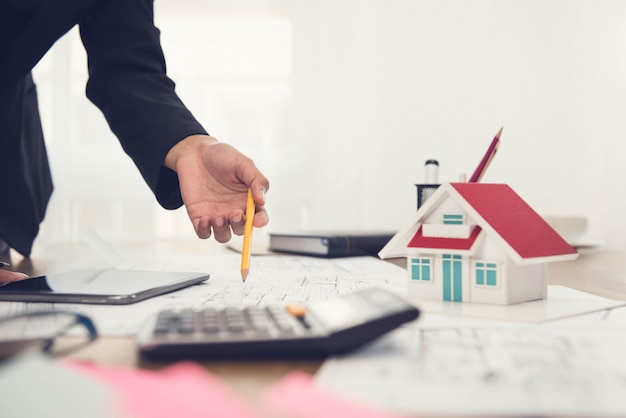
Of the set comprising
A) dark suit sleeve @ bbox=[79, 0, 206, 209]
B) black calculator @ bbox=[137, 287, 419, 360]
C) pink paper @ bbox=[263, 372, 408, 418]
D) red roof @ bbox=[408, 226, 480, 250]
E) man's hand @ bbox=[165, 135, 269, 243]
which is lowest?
pink paper @ bbox=[263, 372, 408, 418]

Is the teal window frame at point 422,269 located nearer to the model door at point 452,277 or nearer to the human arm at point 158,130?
the model door at point 452,277

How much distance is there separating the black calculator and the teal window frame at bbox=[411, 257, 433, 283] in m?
0.19

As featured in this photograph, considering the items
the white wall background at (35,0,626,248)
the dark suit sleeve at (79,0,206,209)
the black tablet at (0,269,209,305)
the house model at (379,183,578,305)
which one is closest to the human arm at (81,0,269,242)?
the dark suit sleeve at (79,0,206,209)

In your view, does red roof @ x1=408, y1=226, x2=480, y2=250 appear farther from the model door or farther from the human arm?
the human arm

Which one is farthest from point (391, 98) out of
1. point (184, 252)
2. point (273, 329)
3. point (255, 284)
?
point (273, 329)

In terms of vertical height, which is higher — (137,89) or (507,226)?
(137,89)

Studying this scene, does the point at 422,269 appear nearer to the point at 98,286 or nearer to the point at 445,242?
the point at 445,242

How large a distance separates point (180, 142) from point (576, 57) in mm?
1671

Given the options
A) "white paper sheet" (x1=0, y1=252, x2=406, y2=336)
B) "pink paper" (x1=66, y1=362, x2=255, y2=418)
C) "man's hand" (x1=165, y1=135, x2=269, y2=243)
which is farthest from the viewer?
"man's hand" (x1=165, y1=135, x2=269, y2=243)

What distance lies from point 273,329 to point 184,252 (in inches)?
37.0

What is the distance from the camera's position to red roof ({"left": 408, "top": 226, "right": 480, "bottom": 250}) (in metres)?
0.56

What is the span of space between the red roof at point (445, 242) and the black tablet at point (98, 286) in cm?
29

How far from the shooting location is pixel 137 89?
0.93m

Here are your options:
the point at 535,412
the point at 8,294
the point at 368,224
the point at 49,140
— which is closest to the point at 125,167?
the point at 49,140
